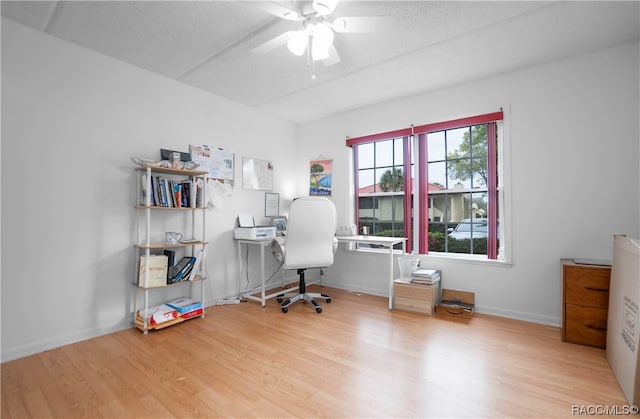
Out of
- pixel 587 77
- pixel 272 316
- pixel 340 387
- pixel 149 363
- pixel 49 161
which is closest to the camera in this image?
pixel 340 387

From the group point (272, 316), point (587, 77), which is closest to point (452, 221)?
point (587, 77)

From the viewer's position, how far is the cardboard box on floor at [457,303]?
2.94 m

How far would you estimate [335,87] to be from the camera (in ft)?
10.8

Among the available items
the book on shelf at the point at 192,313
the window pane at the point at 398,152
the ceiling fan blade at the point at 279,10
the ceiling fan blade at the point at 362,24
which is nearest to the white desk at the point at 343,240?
the book on shelf at the point at 192,313

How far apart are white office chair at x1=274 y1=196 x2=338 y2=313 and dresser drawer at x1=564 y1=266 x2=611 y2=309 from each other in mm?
2062

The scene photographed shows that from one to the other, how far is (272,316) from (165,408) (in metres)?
1.45

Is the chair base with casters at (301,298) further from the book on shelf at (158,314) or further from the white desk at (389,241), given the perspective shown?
the book on shelf at (158,314)

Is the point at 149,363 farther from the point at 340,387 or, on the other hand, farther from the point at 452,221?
the point at 452,221

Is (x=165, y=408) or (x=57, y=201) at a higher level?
(x=57, y=201)

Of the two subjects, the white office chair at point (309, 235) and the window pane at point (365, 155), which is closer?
the white office chair at point (309, 235)

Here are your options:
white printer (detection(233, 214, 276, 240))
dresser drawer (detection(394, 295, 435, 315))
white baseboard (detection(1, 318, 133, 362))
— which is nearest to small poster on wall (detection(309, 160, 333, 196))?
white printer (detection(233, 214, 276, 240))

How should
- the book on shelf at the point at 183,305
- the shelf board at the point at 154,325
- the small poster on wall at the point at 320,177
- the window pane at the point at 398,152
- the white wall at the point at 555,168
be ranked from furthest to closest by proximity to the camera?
the small poster on wall at the point at 320,177 → the window pane at the point at 398,152 → the book on shelf at the point at 183,305 → the shelf board at the point at 154,325 → the white wall at the point at 555,168

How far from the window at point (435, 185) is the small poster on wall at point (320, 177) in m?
0.42

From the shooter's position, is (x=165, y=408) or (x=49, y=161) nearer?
(x=165, y=408)
